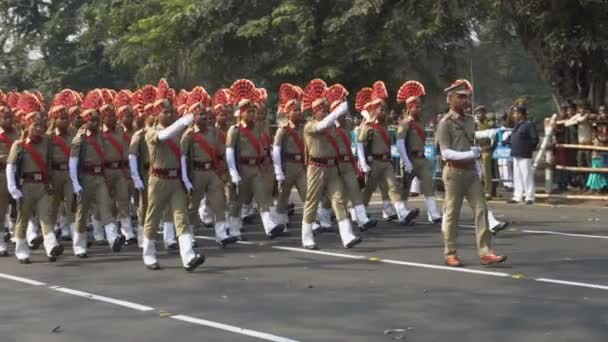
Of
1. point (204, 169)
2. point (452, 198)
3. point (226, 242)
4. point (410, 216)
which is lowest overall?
point (410, 216)

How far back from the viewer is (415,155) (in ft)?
56.1

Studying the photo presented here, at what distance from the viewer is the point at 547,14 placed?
22109 millimetres

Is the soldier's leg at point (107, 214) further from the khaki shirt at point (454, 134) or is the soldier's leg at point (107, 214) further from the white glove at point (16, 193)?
the khaki shirt at point (454, 134)

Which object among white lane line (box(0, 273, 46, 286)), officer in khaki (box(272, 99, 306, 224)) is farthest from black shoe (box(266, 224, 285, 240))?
white lane line (box(0, 273, 46, 286))

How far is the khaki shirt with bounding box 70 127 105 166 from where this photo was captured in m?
14.5

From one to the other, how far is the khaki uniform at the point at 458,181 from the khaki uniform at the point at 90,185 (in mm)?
4563

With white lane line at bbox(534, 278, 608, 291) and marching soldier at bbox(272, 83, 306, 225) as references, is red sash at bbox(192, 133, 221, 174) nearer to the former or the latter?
marching soldier at bbox(272, 83, 306, 225)

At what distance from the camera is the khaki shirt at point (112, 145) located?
1542 centimetres

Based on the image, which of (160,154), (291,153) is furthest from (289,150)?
(160,154)

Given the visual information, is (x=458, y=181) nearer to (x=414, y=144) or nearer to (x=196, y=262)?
(x=196, y=262)

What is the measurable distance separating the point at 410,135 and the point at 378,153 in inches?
21.1

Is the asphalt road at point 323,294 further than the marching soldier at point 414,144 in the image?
No

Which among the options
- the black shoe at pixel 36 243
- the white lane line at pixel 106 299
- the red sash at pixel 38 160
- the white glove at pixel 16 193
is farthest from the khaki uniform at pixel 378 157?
the white lane line at pixel 106 299

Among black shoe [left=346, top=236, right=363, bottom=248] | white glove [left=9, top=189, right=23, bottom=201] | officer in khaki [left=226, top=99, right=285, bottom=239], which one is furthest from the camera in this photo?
officer in khaki [left=226, top=99, right=285, bottom=239]
